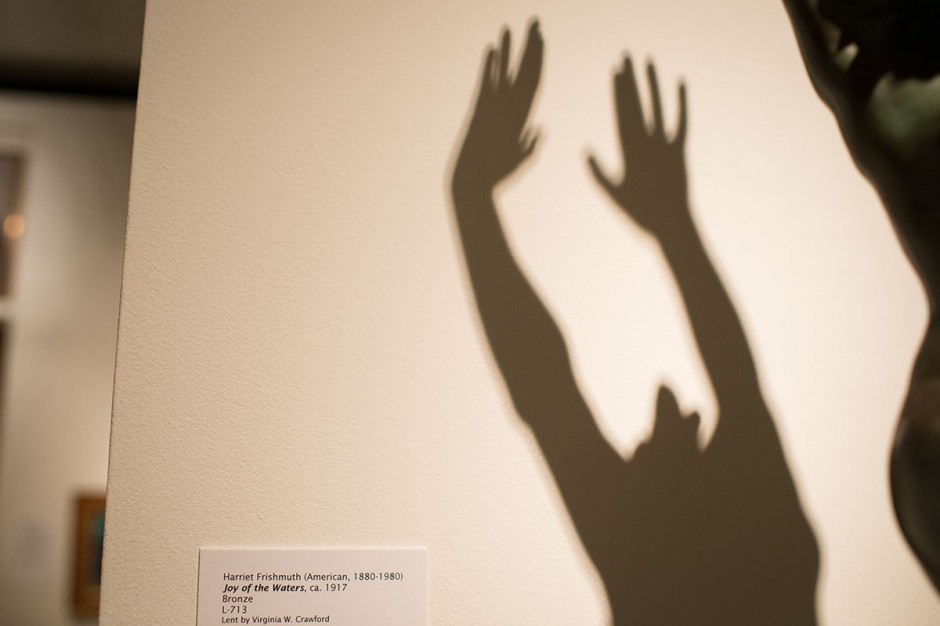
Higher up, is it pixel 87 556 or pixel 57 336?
pixel 57 336

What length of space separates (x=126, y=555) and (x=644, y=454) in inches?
20.7

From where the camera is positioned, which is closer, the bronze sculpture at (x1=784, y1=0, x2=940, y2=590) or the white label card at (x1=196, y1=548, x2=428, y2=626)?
the bronze sculpture at (x1=784, y1=0, x2=940, y2=590)

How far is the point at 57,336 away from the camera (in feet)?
5.26

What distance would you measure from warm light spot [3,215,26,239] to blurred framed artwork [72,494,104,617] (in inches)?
23.9

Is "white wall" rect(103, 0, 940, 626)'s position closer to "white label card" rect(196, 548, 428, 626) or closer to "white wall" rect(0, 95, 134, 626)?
"white label card" rect(196, 548, 428, 626)

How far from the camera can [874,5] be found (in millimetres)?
548

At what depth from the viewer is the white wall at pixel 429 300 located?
0.72m

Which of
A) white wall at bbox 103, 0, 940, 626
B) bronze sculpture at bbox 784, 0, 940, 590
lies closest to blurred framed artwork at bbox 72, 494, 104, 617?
white wall at bbox 103, 0, 940, 626

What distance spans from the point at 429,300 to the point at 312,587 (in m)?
0.31

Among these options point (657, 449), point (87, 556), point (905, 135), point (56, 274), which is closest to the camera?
point (905, 135)

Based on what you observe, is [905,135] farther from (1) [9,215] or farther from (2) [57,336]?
(1) [9,215]

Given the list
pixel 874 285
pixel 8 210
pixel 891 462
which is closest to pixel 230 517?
pixel 891 462


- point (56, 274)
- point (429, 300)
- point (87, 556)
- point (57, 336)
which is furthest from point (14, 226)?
point (429, 300)

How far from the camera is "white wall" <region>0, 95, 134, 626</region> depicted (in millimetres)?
1506
